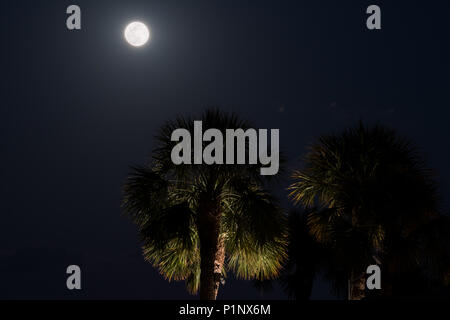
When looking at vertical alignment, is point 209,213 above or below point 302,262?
above

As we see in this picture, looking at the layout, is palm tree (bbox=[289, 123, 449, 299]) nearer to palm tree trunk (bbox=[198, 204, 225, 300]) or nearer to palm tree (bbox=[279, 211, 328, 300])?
palm tree trunk (bbox=[198, 204, 225, 300])

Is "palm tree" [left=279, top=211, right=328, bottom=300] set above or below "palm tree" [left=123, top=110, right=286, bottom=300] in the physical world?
below

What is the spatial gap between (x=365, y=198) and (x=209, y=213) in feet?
12.9

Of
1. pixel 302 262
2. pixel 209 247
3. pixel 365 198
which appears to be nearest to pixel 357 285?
pixel 365 198

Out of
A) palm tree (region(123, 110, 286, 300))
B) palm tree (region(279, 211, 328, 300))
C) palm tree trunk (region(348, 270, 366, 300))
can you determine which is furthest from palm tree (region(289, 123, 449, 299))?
palm tree (region(279, 211, 328, 300))

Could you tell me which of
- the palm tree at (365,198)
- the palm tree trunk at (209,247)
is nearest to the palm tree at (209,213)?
the palm tree trunk at (209,247)

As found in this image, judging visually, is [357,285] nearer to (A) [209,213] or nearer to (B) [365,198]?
(B) [365,198]

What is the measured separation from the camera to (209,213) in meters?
12.4

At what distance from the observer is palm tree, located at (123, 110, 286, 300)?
12.0 metres

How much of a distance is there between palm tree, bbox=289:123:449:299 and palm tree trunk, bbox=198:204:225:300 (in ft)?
8.66

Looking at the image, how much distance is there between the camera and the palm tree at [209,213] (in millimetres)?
11984

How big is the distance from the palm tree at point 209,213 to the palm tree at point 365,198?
154 cm

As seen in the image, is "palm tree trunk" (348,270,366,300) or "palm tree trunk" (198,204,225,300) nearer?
"palm tree trunk" (348,270,366,300)
